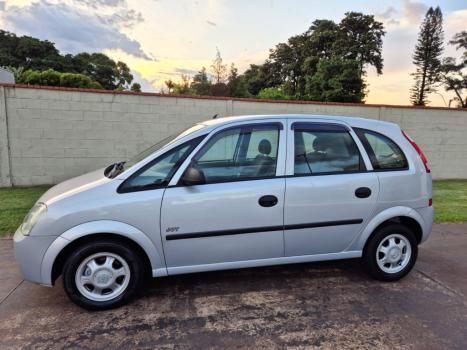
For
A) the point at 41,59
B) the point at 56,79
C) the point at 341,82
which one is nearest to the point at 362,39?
the point at 341,82

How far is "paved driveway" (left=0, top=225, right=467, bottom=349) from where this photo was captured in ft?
9.04

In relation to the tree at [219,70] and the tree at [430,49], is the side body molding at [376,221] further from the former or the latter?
the tree at [430,49]

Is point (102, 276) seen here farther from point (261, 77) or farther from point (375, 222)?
point (261, 77)

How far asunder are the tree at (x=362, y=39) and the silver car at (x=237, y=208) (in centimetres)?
4619

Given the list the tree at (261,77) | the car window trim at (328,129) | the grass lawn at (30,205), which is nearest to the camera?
the car window trim at (328,129)

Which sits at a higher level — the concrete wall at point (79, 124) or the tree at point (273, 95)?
the tree at point (273, 95)

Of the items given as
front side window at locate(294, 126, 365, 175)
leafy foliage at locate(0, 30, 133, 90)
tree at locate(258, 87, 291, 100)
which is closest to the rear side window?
front side window at locate(294, 126, 365, 175)

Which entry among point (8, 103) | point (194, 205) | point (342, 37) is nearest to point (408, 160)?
point (194, 205)

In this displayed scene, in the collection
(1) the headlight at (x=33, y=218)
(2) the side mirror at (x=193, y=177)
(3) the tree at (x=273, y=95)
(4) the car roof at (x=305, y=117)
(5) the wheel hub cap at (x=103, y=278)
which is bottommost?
(5) the wheel hub cap at (x=103, y=278)

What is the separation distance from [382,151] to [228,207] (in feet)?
5.92

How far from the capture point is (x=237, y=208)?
10.6ft

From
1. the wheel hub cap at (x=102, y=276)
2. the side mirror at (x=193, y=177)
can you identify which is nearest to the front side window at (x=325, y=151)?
the side mirror at (x=193, y=177)

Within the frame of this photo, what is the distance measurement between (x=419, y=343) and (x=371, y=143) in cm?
190

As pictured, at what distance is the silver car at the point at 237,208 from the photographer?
306 cm
